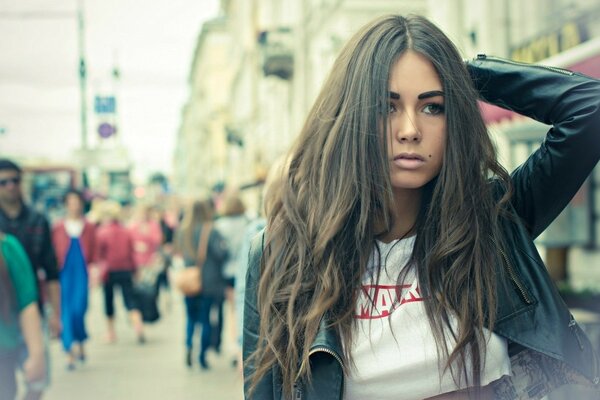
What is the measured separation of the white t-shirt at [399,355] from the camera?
5.46ft

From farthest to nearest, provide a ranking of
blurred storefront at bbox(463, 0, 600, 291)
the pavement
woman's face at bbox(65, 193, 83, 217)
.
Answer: woman's face at bbox(65, 193, 83, 217)
blurred storefront at bbox(463, 0, 600, 291)
the pavement

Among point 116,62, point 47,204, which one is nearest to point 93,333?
point 116,62

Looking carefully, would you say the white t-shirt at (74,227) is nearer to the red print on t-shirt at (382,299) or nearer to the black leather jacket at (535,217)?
the black leather jacket at (535,217)

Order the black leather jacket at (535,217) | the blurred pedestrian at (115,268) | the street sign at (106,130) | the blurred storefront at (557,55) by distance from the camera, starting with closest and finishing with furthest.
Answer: the black leather jacket at (535,217), the blurred storefront at (557,55), the blurred pedestrian at (115,268), the street sign at (106,130)

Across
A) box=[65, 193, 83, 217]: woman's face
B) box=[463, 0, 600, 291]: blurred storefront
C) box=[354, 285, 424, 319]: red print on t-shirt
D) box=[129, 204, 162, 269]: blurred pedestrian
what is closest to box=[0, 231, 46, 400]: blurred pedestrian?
box=[354, 285, 424, 319]: red print on t-shirt

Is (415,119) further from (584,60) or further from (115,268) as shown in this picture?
(115,268)

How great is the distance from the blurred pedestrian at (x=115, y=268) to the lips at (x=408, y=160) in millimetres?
9256

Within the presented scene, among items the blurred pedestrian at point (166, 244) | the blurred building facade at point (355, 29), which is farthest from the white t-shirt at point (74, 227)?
the blurred pedestrian at point (166, 244)

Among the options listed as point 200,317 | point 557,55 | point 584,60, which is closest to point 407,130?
point 584,60

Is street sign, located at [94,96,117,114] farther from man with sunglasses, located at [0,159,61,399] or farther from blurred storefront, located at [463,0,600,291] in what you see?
man with sunglasses, located at [0,159,61,399]

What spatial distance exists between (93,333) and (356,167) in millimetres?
10604

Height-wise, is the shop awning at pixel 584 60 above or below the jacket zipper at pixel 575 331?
above

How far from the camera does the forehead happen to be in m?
1.69

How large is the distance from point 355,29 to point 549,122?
1.62 feet
